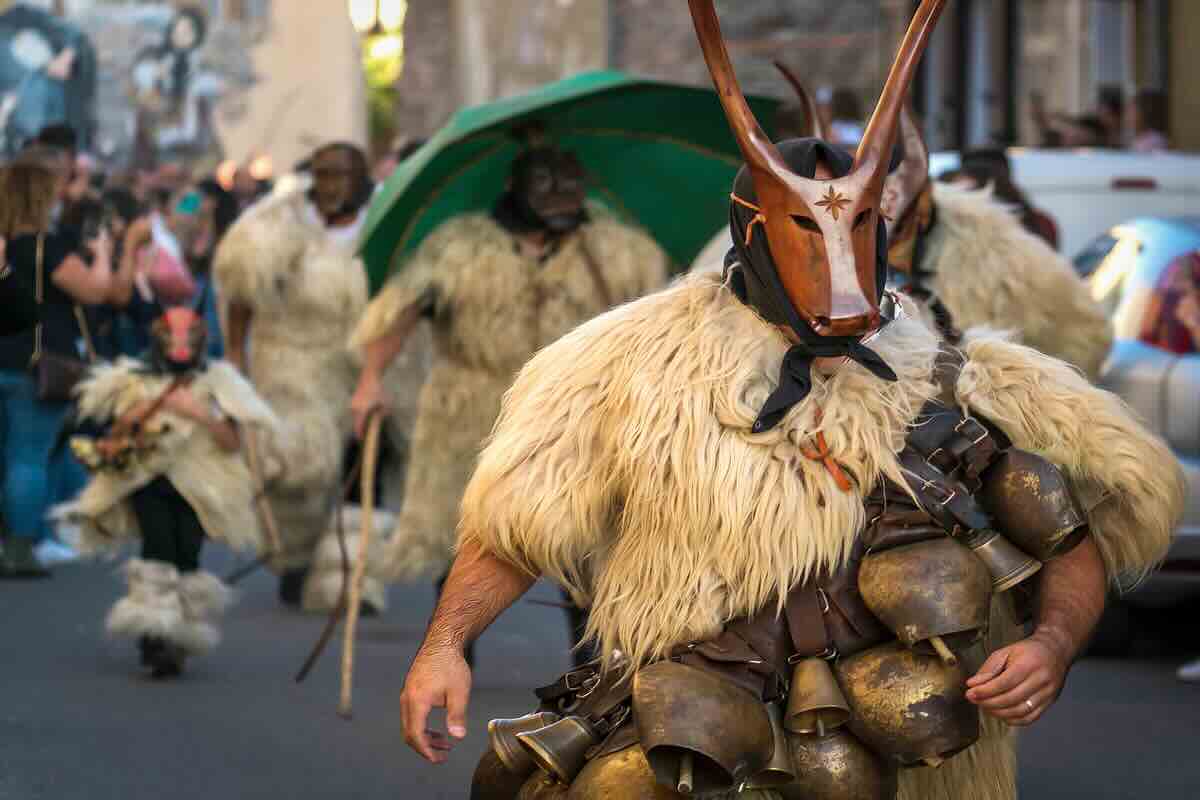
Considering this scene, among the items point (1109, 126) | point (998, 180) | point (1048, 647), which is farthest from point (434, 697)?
point (1109, 126)

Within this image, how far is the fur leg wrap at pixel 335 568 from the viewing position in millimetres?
10578

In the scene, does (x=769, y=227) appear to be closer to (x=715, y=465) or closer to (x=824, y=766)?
(x=715, y=465)

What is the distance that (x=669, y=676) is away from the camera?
3932mm

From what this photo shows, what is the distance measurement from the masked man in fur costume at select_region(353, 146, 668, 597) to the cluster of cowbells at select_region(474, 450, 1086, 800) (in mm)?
3832

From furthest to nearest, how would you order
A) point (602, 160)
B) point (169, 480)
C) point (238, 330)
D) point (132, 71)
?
point (132, 71) → point (238, 330) → point (169, 480) → point (602, 160)

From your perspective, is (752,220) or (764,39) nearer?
(752,220)

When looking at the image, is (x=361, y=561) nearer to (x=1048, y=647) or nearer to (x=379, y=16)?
(x=1048, y=647)

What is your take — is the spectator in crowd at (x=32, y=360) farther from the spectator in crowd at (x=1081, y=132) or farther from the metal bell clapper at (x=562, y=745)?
the spectator in crowd at (x=1081, y=132)

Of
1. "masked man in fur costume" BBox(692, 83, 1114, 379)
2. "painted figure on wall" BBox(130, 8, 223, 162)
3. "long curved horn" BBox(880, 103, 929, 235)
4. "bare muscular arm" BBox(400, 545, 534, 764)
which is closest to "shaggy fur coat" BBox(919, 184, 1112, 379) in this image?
"masked man in fur costume" BBox(692, 83, 1114, 379)

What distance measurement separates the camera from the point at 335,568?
35.4ft

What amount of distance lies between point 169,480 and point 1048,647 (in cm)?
570

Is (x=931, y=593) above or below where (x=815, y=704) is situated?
above

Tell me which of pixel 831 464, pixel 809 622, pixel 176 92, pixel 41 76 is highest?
pixel 41 76

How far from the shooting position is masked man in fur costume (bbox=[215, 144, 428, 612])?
35.2 feet
